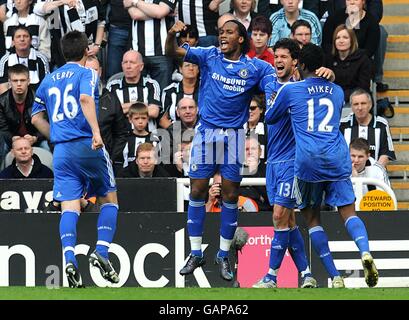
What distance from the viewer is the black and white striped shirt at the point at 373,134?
17.3 meters

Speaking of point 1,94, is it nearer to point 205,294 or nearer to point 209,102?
point 209,102

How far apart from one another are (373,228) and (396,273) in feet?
2.03

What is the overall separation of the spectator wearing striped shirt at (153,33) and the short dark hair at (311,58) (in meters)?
5.05

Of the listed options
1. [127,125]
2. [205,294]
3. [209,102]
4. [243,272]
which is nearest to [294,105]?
[209,102]

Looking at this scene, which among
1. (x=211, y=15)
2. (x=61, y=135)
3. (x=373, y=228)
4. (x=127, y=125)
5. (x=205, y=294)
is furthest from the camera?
(x=211, y=15)

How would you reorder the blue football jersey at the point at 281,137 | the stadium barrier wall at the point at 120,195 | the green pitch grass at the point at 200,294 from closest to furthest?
the green pitch grass at the point at 200,294 → the blue football jersey at the point at 281,137 → the stadium barrier wall at the point at 120,195

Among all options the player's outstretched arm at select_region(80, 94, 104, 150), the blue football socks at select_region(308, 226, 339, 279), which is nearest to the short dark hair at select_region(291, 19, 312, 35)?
the blue football socks at select_region(308, 226, 339, 279)

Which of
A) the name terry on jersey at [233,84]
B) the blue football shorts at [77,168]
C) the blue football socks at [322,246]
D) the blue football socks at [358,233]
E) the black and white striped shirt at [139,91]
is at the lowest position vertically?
the blue football socks at [322,246]

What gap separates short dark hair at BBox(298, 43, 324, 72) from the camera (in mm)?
13336

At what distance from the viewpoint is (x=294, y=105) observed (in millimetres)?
13422

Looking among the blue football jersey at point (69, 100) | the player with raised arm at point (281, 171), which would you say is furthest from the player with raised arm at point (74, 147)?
the player with raised arm at point (281, 171)

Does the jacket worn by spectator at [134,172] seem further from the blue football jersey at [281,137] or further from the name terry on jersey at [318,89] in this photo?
the name terry on jersey at [318,89]

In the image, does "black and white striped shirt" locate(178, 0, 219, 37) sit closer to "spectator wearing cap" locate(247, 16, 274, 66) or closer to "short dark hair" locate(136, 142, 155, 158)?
"spectator wearing cap" locate(247, 16, 274, 66)

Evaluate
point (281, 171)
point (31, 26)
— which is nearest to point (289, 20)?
point (31, 26)
